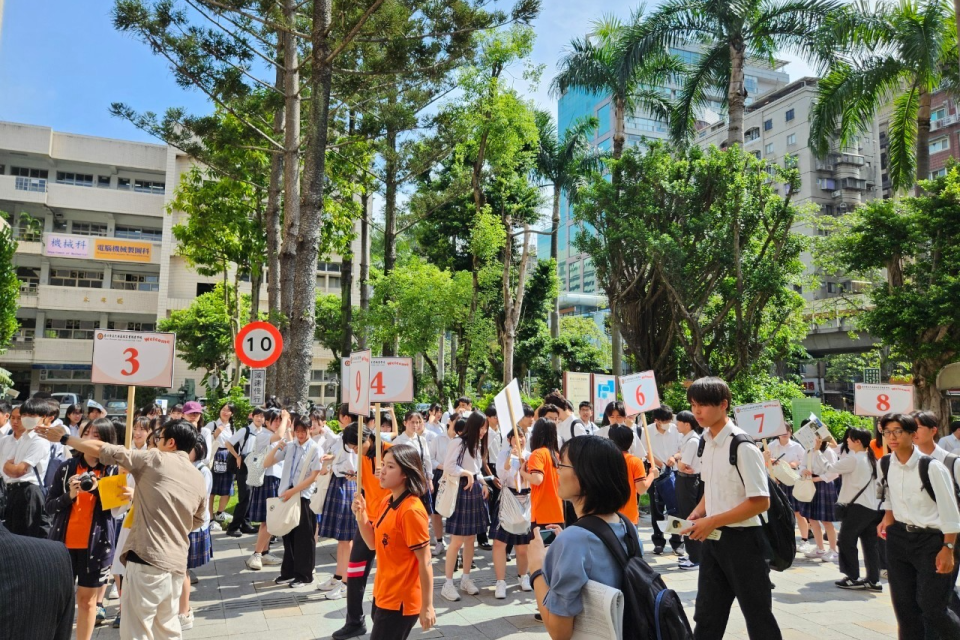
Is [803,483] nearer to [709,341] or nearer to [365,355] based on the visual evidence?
[365,355]

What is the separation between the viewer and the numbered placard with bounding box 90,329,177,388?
479 cm

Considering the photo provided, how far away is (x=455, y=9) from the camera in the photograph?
1137cm

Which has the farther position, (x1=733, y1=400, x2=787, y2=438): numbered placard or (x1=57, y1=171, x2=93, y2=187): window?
(x1=57, y1=171, x2=93, y2=187): window

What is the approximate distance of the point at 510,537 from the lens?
258 inches

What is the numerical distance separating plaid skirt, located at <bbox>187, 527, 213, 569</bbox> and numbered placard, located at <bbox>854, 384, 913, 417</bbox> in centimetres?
740

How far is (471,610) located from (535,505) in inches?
47.7

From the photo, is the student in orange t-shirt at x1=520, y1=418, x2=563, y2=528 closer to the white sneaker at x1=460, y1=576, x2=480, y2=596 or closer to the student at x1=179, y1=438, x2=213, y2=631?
the white sneaker at x1=460, y1=576, x2=480, y2=596

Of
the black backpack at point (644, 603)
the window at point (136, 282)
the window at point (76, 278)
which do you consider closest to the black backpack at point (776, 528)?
the black backpack at point (644, 603)

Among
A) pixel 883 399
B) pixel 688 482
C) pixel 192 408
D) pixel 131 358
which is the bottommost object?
pixel 688 482

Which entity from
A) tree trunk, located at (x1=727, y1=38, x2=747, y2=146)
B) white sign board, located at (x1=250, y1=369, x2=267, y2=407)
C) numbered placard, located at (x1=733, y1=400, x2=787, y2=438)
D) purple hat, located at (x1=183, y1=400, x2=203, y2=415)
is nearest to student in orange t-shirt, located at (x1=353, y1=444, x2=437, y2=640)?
numbered placard, located at (x1=733, y1=400, x2=787, y2=438)

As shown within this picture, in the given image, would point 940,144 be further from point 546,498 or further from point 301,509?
point 301,509

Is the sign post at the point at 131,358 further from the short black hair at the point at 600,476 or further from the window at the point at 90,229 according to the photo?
the window at the point at 90,229

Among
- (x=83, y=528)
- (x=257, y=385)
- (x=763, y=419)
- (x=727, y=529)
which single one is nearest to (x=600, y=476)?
(x=727, y=529)

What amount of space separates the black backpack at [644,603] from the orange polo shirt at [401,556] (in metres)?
1.47
